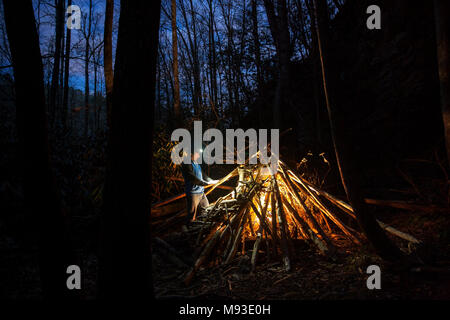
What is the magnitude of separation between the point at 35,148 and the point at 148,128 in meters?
1.00

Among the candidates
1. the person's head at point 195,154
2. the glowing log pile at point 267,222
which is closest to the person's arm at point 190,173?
the person's head at point 195,154

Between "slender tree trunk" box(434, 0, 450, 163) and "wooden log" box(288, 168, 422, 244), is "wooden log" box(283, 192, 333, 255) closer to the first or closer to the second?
"wooden log" box(288, 168, 422, 244)

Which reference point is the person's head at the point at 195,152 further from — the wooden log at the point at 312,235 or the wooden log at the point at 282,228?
the wooden log at the point at 312,235

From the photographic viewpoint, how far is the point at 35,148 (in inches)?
86.3

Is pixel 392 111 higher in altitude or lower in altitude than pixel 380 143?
higher

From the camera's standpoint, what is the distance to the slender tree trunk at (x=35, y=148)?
217 centimetres

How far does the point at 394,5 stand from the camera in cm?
628

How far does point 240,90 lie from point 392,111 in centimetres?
790

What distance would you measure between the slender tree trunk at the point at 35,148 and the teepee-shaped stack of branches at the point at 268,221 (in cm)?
146

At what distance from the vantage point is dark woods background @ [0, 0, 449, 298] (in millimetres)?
2047

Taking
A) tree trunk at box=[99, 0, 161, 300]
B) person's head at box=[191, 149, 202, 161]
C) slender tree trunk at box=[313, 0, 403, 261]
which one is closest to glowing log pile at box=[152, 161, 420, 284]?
slender tree trunk at box=[313, 0, 403, 261]
